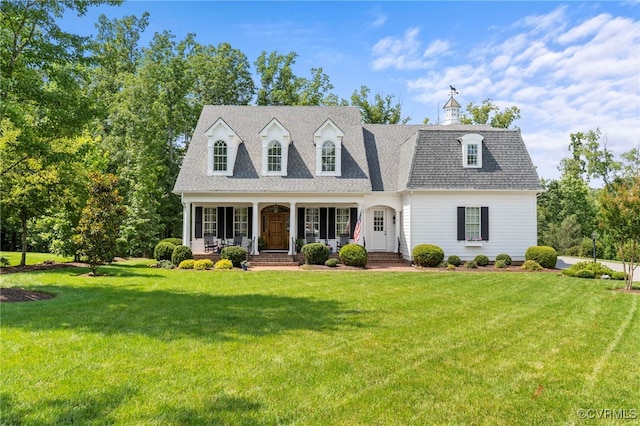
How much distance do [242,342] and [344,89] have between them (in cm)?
3096

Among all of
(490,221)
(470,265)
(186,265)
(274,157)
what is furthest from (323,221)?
(490,221)

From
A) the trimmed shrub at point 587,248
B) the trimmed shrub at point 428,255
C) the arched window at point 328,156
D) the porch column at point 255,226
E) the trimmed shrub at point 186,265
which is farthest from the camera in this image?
the trimmed shrub at point 587,248

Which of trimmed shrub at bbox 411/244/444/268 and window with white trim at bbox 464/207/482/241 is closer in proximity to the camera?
trimmed shrub at bbox 411/244/444/268

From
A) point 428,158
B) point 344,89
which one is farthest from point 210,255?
point 344,89

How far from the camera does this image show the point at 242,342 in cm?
646

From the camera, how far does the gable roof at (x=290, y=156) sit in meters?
21.0

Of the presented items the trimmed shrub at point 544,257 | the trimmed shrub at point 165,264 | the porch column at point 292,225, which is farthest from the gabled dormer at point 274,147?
the trimmed shrub at point 544,257

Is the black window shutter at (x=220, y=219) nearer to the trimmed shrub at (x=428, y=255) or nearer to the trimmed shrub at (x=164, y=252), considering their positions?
the trimmed shrub at (x=164, y=252)

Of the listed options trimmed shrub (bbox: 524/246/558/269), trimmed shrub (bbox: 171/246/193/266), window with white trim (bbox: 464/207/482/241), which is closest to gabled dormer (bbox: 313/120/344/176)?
window with white trim (bbox: 464/207/482/241)

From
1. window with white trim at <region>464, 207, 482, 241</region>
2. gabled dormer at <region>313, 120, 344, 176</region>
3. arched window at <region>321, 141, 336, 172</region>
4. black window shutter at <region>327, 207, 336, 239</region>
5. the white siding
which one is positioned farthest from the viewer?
black window shutter at <region>327, 207, 336, 239</region>

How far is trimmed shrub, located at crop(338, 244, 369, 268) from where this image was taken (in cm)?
1867

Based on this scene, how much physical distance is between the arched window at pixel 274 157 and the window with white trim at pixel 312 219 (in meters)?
2.75

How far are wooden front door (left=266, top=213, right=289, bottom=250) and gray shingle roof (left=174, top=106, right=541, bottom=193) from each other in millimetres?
2214

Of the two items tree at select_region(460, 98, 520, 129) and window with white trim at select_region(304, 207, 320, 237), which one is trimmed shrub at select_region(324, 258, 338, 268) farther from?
tree at select_region(460, 98, 520, 129)
